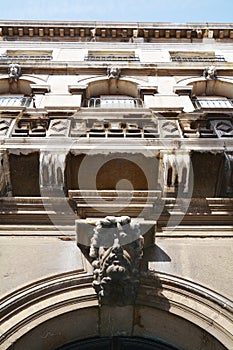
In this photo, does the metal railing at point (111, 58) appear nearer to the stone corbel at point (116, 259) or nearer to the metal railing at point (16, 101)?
the metal railing at point (16, 101)

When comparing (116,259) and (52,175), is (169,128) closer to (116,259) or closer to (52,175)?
(52,175)

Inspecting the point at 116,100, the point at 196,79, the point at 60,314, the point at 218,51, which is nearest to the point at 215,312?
the point at 60,314

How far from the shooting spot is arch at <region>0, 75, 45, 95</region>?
42.0 ft

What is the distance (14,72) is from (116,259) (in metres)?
9.57

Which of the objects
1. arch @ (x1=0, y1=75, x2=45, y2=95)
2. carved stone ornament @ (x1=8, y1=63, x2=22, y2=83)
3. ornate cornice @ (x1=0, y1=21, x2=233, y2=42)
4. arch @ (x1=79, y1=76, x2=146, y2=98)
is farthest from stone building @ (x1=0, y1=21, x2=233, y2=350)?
ornate cornice @ (x1=0, y1=21, x2=233, y2=42)

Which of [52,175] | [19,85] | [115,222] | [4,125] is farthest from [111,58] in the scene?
[115,222]

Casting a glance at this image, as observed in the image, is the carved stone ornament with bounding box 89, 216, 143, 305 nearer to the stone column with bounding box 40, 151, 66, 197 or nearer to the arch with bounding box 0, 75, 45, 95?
the stone column with bounding box 40, 151, 66, 197

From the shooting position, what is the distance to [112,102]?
40.1 feet

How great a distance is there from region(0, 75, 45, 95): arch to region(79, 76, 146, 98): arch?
1752 millimetres

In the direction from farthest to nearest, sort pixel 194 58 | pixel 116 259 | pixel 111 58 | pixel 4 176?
1. pixel 194 58
2. pixel 111 58
3. pixel 4 176
4. pixel 116 259

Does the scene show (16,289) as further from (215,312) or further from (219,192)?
(219,192)

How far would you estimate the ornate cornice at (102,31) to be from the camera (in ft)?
59.3

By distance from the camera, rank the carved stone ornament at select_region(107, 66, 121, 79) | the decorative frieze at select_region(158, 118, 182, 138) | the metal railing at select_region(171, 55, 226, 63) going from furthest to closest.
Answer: the metal railing at select_region(171, 55, 226, 63)
the carved stone ornament at select_region(107, 66, 121, 79)
the decorative frieze at select_region(158, 118, 182, 138)

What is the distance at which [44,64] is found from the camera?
43.7 ft
